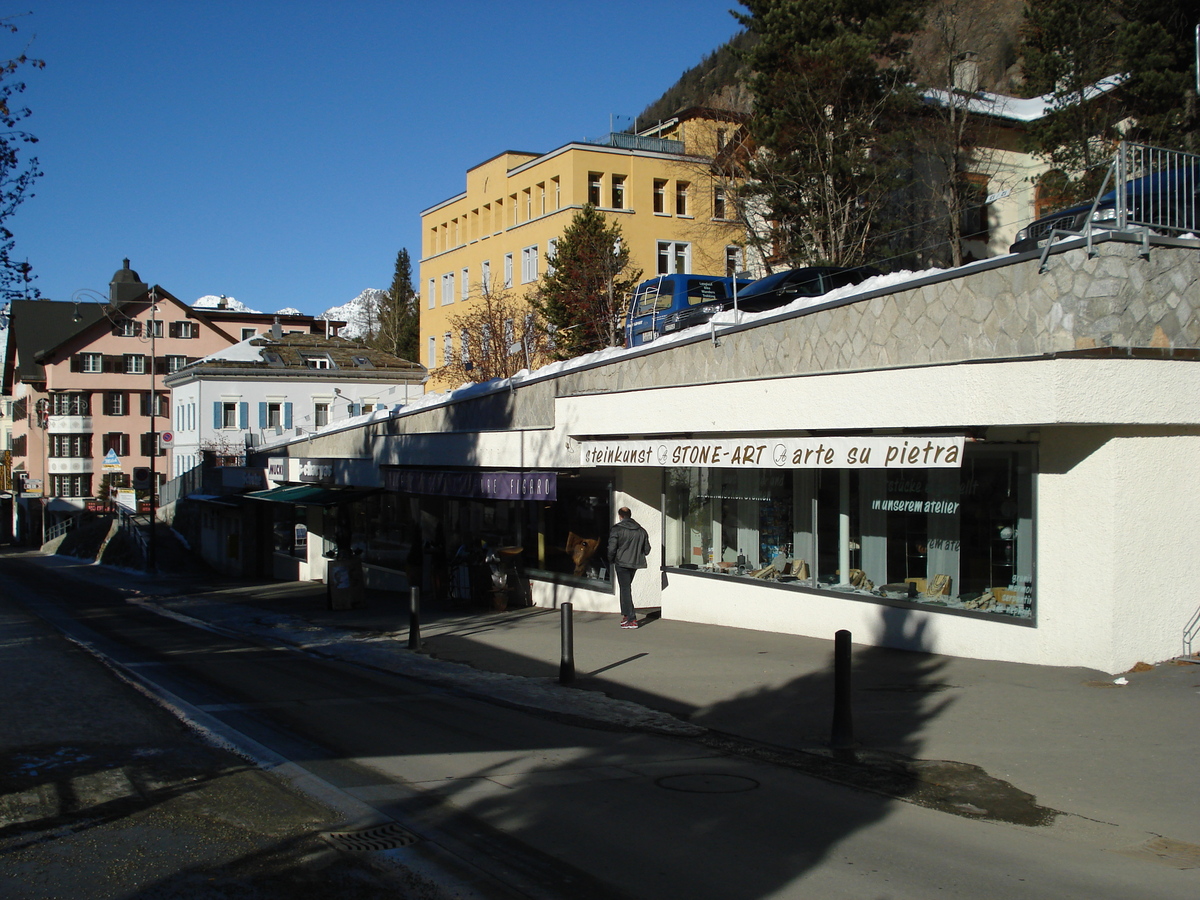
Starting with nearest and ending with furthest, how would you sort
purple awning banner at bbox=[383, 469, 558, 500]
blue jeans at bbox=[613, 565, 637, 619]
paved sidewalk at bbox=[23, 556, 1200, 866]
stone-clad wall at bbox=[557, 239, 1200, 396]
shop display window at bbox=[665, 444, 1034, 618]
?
1. paved sidewalk at bbox=[23, 556, 1200, 866]
2. stone-clad wall at bbox=[557, 239, 1200, 396]
3. shop display window at bbox=[665, 444, 1034, 618]
4. blue jeans at bbox=[613, 565, 637, 619]
5. purple awning banner at bbox=[383, 469, 558, 500]

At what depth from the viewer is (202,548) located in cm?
4397

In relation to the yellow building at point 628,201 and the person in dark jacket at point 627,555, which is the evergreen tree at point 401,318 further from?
the person in dark jacket at point 627,555

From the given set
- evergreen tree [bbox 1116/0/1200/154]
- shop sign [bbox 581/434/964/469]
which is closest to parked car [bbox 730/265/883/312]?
shop sign [bbox 581/434/964/469]

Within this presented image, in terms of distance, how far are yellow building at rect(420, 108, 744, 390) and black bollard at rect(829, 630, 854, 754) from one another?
1487 inches

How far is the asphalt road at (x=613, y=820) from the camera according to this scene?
5.71m

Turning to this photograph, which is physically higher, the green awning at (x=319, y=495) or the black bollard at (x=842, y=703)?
the green awning at (x=319, y=495)

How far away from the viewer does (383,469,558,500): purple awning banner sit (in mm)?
18828

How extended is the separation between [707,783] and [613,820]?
1194mm

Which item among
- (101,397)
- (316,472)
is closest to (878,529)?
(316,472)

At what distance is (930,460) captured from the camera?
1109 centimetres

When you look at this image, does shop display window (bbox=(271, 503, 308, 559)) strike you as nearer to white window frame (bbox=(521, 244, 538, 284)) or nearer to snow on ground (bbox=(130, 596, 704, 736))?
snow on ground (bbox=(130, 596, 704, 736))

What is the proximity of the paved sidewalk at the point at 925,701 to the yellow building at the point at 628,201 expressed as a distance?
3304cm

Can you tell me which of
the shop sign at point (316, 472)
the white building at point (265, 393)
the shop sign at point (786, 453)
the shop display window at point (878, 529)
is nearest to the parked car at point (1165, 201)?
the shop sign at point (786, 453)

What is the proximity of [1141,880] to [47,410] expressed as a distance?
8627cm
